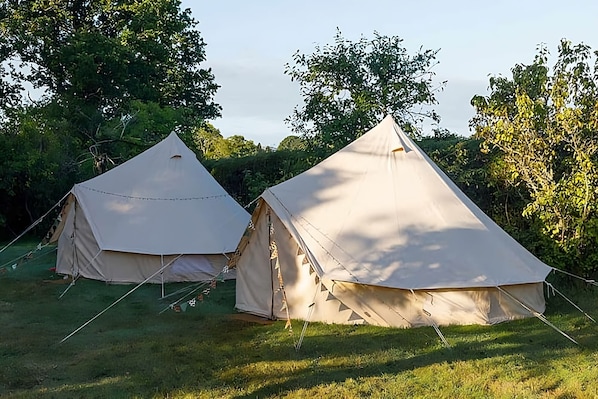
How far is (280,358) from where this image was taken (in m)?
6.25

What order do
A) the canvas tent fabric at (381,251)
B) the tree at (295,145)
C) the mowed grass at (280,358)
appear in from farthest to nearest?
the tree at (295,145) → the canvas tent fabric at (381,251) → the mowed grass at (280,358)

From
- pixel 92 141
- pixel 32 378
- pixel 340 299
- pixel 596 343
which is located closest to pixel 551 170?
pixel 596 343

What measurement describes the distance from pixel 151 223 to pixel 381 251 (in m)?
5.53

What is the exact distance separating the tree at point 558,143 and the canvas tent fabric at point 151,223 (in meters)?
5.27

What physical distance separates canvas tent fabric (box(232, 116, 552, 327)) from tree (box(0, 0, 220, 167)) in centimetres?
1423

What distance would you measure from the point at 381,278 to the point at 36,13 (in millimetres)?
21796

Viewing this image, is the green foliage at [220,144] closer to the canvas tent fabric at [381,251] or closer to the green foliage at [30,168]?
the green foliage at [30,168]

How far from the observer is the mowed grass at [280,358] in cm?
531

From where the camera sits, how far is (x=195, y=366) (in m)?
6.05

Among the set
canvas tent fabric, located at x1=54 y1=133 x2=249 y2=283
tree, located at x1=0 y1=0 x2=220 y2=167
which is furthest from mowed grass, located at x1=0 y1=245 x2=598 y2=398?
tree, located at x1=0 y1=0 x2=220 y2=167

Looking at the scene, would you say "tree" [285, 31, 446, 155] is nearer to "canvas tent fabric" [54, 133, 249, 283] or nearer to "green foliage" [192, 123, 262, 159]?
"canvas tent fabric" [54, 133, 249, 283]

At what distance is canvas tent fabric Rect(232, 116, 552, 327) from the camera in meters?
7.35

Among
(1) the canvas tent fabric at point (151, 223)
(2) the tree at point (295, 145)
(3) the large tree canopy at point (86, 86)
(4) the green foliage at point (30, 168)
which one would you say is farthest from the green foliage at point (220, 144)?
(1) the canvas tent fabric at point (151, 223)

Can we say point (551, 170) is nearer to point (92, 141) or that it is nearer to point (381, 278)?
point (381, 278)
